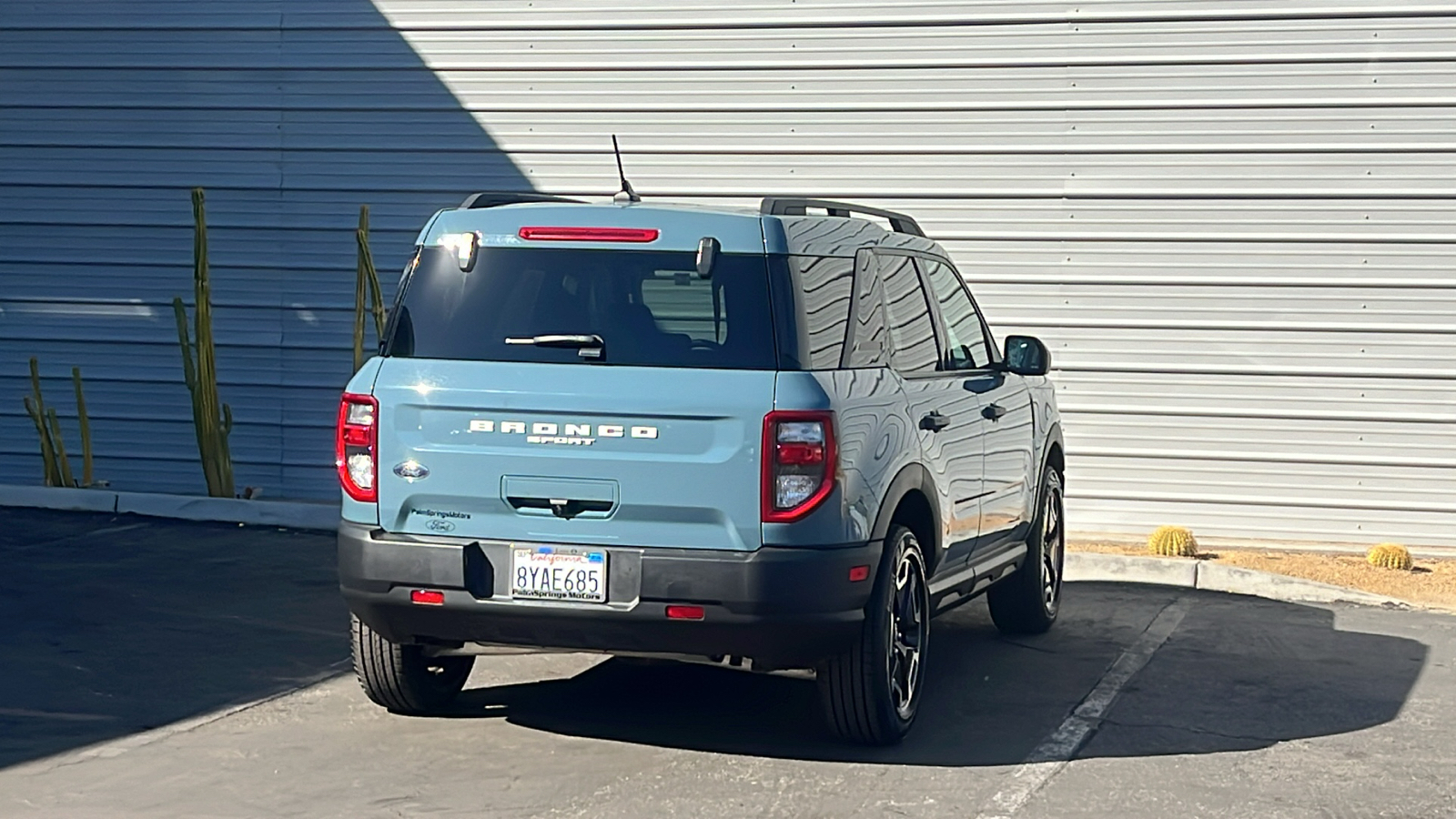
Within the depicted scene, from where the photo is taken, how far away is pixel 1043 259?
12.1m

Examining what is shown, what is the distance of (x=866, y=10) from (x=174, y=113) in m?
5.00

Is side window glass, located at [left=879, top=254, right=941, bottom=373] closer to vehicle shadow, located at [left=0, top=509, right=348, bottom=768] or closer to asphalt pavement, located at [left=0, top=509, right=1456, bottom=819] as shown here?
asphalt pavement, located at [left=0, top=509, right=1456, bottom=819]

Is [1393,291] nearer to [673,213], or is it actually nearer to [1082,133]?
[1082,133]

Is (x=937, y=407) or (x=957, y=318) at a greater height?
(x=957, y=318)

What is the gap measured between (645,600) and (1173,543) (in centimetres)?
598

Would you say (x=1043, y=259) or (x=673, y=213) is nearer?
(x=673, y=213)

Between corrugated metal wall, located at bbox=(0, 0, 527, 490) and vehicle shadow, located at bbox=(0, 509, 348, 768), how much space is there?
1559mm

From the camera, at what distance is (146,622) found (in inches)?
341

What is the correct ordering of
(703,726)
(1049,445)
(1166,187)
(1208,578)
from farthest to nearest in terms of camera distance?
(1166,187) < (1208,578) < (1049,445) < (703,726)

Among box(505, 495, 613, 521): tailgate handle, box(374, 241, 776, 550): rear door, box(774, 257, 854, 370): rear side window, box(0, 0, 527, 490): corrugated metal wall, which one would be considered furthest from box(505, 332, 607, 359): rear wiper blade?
box(0, 0, 527, 490): corrugated metal wall

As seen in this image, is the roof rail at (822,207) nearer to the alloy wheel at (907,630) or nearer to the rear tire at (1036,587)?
the alloy wheel at (907,630)

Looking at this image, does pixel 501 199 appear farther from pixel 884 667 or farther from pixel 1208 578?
pixel 1208 578

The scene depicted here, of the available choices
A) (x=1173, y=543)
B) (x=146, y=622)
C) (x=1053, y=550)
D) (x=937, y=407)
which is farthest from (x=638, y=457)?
(x=1173, y=543)

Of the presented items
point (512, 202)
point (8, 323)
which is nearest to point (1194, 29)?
point (512, 202)
